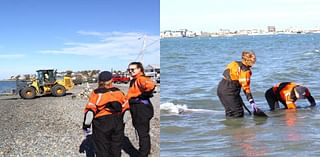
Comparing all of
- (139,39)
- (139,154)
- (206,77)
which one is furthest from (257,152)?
Answer: (206,77)

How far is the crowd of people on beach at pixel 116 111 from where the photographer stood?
2129 millimetres

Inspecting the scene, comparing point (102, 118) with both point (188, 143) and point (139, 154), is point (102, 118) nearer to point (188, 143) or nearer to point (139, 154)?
point (139, 154)

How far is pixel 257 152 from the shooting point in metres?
2.89

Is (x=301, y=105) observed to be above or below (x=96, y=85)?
below

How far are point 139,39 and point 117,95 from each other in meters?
0.38

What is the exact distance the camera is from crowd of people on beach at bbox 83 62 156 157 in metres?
2.13

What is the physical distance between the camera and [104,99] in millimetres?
2137

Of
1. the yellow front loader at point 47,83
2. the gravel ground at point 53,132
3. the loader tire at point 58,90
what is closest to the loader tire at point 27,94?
the yellow front loader at point 47,83

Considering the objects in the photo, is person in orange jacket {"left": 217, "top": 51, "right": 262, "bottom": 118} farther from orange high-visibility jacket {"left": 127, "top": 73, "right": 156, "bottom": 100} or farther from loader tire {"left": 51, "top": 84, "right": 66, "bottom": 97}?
orange high-visibility jacket {"left": 127, "top": 73, "right": 156, "bottom": 100}

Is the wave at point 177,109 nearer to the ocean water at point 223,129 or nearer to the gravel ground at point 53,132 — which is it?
the ocean water at point 223,129

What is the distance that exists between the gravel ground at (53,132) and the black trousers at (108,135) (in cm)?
10

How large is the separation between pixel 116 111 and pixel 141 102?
12cm

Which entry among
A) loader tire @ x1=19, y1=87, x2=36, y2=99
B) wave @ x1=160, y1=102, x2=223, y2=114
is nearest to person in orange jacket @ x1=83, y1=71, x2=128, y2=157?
loader tire @ x1=19, y1=87, x2=36, y2=99

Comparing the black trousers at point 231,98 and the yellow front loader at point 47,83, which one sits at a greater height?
the yellow front loader at point 47,83
